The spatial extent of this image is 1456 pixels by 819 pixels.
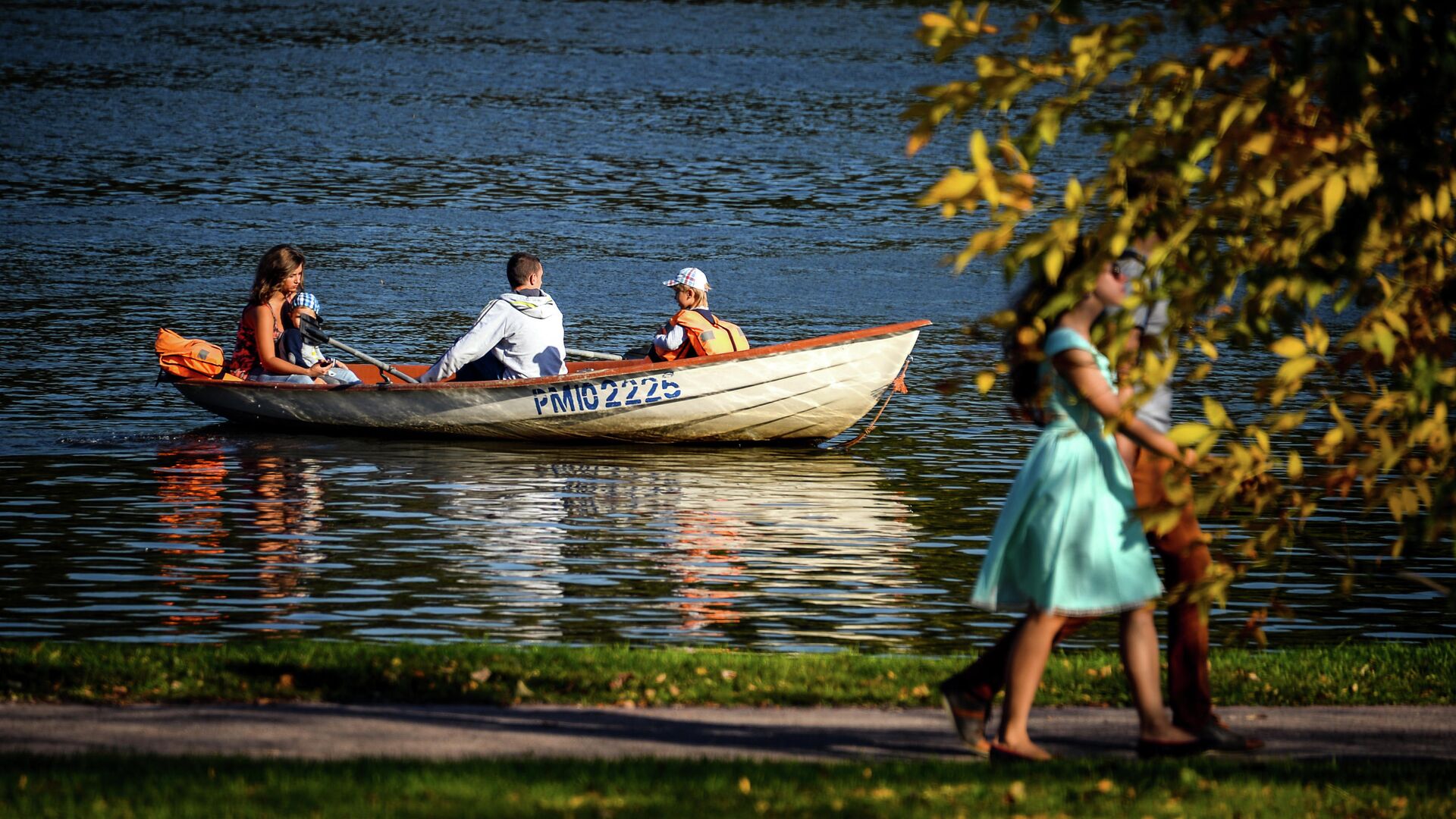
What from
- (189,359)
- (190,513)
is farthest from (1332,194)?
(189,359)

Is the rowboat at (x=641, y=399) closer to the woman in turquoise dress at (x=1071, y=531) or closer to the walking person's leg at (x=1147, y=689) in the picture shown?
the walking person's leg at (x=1147, y=689)

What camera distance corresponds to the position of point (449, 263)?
105 feet

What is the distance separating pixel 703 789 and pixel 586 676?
2096 millimetres

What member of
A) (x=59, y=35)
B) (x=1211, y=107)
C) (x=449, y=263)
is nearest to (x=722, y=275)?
(x=449, y=263)

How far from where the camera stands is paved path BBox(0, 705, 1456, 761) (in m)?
7.46

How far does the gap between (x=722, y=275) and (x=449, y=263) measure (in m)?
4.50

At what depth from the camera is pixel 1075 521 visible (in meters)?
6.88

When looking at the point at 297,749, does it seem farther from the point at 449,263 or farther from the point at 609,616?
the point at 449,263

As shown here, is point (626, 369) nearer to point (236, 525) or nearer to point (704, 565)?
point (236, 525)

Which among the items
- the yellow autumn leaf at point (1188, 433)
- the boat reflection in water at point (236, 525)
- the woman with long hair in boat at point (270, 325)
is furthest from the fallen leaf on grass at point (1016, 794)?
the woman with long hair in boat at point (270, 325)

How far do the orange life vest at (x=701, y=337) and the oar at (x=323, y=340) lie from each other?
7.96 feet

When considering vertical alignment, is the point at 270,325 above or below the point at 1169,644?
above

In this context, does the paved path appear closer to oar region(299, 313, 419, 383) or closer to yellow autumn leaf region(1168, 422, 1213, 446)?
yellow autumn leaf region(1168, 422, 1213, 446)

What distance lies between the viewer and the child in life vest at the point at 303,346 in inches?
717
